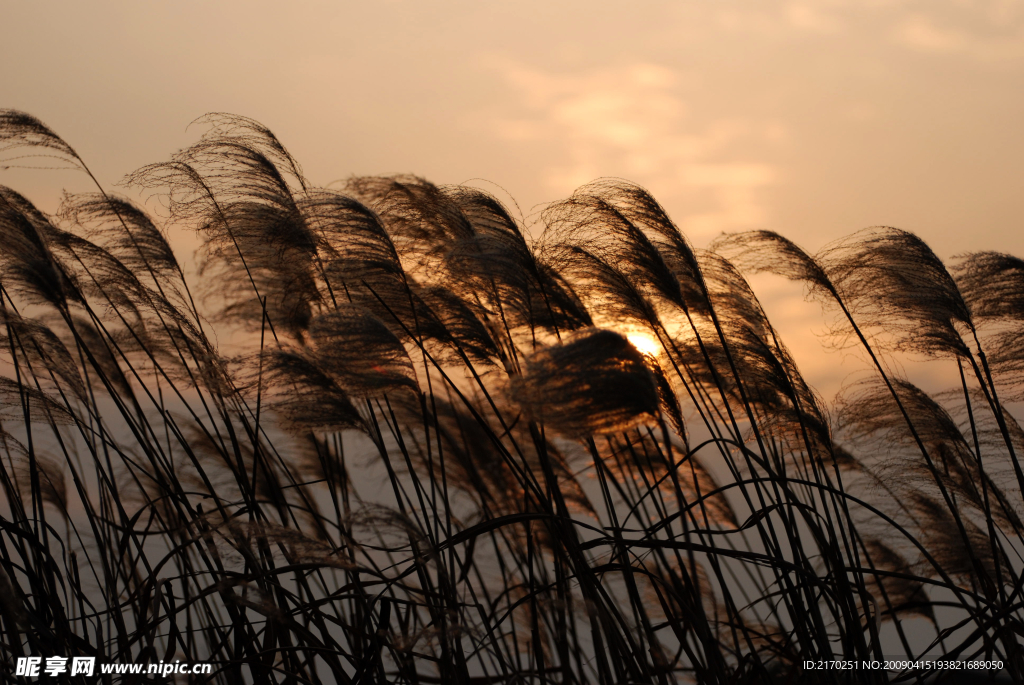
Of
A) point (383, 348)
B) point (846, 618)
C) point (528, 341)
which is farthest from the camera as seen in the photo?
point (528, 341)

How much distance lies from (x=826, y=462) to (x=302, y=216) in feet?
8.09

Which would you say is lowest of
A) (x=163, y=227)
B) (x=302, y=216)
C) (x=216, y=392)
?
(x=216, y=392)

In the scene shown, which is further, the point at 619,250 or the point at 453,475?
the point at 453,475

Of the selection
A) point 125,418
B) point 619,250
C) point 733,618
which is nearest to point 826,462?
point 733,618

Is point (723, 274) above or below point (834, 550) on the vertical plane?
above

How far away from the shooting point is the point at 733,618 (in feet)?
8.27

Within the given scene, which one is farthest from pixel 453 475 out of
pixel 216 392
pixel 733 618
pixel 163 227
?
pixel 163 227

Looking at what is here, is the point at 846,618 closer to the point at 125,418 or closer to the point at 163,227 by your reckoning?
the point at 125,418

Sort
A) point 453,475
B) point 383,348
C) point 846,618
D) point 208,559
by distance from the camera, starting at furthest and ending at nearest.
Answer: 1. point 453,475
2. point 208,559
3. point 846,618
4. point 383,348

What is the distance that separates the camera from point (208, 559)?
243 centimetres

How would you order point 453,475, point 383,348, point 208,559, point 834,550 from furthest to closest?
point 453,475 < point 834,550 < point 208,559 < point 383,348

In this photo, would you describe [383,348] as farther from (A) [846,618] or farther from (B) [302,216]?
(A) [846,618]

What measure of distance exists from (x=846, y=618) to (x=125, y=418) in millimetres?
2488

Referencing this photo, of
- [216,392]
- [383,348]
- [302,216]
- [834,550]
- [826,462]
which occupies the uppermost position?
[302,216]
